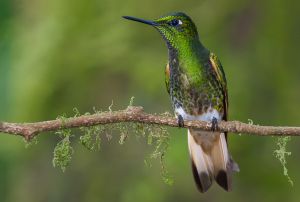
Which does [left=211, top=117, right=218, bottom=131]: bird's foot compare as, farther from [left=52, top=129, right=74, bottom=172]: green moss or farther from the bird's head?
[left=52, top=129, right=74, bottom=172]: green moss

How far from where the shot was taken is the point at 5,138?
20.7 feet

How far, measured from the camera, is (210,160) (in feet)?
15.7

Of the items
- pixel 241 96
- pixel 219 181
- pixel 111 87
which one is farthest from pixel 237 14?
pixel 219 181

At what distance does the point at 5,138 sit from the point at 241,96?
84.1 inches

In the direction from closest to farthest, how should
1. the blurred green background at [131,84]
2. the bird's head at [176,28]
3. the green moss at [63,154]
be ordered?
the green moss at [63,154] < the bird's head at [176,28] < the blurred green background at [131,84]

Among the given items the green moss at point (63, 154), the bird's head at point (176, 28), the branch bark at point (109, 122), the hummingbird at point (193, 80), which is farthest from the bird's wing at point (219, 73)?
the green moss at point (63, 154)

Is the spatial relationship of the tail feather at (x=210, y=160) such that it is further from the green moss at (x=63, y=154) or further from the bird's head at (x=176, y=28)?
the green moss at (x=63, y=154)

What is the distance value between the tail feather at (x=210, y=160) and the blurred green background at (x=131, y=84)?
0.98 m

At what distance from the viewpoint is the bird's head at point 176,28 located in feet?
14.4

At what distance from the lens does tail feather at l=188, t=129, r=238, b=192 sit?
4.56m

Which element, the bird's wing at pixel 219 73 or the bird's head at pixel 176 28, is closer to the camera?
the bird's head at pixel 176 28

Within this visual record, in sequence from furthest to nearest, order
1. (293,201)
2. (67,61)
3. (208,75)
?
1. (67,61)
2. (293,201)
3. (208,75)

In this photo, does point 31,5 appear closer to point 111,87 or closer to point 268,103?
point 111,87

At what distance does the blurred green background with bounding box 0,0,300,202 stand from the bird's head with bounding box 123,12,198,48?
1.46m
